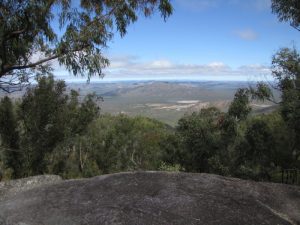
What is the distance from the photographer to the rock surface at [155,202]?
5.91 m

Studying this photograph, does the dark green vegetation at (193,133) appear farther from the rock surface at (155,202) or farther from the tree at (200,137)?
the rock surface at (155,202)

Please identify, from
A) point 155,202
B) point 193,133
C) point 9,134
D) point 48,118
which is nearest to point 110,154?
point 193,133

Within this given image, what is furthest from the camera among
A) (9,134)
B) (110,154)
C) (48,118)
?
(110,154)

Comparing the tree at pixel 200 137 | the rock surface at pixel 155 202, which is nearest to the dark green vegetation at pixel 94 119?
the tree at pixel 200 137

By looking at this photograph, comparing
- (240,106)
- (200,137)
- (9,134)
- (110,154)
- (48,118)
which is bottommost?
(110,154)

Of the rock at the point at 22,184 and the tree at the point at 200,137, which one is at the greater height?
the rock at the point at 22,184

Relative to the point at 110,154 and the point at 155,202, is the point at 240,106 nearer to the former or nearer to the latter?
Result: the point at 110,154

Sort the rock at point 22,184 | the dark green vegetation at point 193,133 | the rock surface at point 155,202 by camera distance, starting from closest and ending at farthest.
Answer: the rock surface at point 155,202, the rock at point 22,184, the dark green vegetation at point 193,133

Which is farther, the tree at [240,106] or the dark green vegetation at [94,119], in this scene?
the tree at [240,106]

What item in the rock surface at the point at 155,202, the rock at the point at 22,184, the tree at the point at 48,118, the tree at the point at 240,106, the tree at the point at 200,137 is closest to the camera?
the rock surface at the point at 155,202

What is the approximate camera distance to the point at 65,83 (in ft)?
90.1

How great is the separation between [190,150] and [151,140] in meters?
22.0

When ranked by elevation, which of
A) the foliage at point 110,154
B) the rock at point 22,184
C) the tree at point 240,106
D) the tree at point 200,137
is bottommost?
the foliage at point 110,154

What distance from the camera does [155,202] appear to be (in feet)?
21.2
